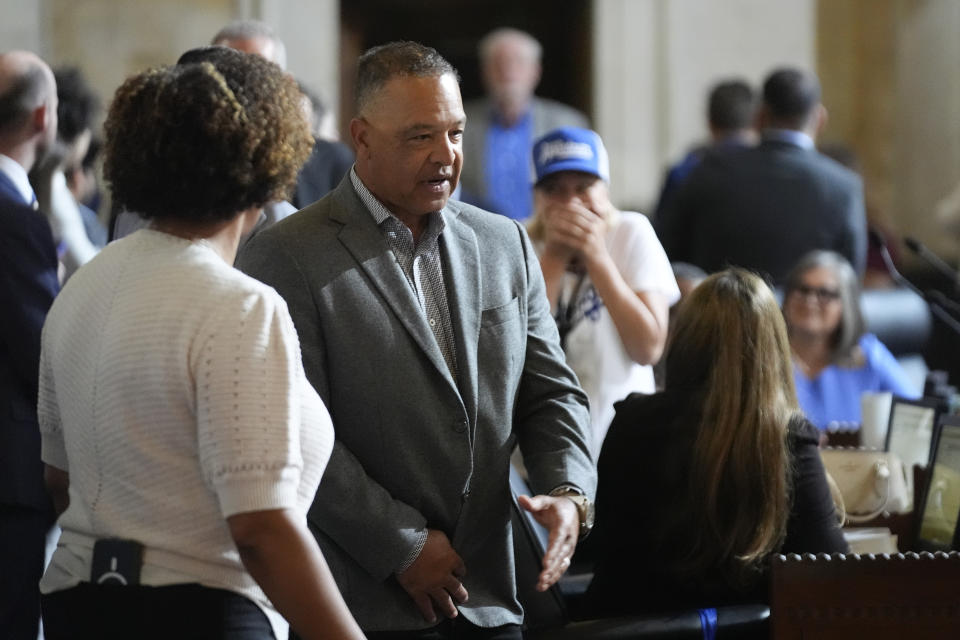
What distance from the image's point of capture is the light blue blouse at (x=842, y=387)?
14.3 feet

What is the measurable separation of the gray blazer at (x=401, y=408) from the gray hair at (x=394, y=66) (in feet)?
0.56

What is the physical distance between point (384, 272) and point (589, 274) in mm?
882

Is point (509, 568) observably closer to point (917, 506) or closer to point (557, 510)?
point (557, 510)

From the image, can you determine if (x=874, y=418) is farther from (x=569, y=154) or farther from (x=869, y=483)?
(x=569, y=154)

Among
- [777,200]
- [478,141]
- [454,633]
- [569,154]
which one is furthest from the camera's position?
[478,141]

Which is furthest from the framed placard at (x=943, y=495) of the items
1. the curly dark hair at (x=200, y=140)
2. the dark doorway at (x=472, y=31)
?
the dark doorway at (x=472, y=31)

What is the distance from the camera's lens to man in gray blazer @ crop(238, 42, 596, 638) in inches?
91.7

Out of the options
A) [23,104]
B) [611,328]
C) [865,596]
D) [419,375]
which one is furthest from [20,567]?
[865,596]

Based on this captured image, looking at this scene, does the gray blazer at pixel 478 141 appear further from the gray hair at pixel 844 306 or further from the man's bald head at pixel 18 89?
the man's bald head at pixel 18 89

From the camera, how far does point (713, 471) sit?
9.10 feet

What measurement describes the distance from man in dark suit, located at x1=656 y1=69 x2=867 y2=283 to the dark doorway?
2.94m

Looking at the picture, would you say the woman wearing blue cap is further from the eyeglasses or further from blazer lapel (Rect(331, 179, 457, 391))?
the eyeglasses

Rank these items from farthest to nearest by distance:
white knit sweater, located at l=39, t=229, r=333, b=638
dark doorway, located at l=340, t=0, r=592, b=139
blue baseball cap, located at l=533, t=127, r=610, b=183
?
dark doorway, located at l=340, t=0, r=592, b=139
blue baseball cap, located at l=533, t=127, r=610, b=183
white knit sweater, located at l=39, t=229, r=333, b=638

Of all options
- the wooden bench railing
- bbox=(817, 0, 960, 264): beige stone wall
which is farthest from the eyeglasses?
bbox=(817, 0, 960, 264): beige stone wall
